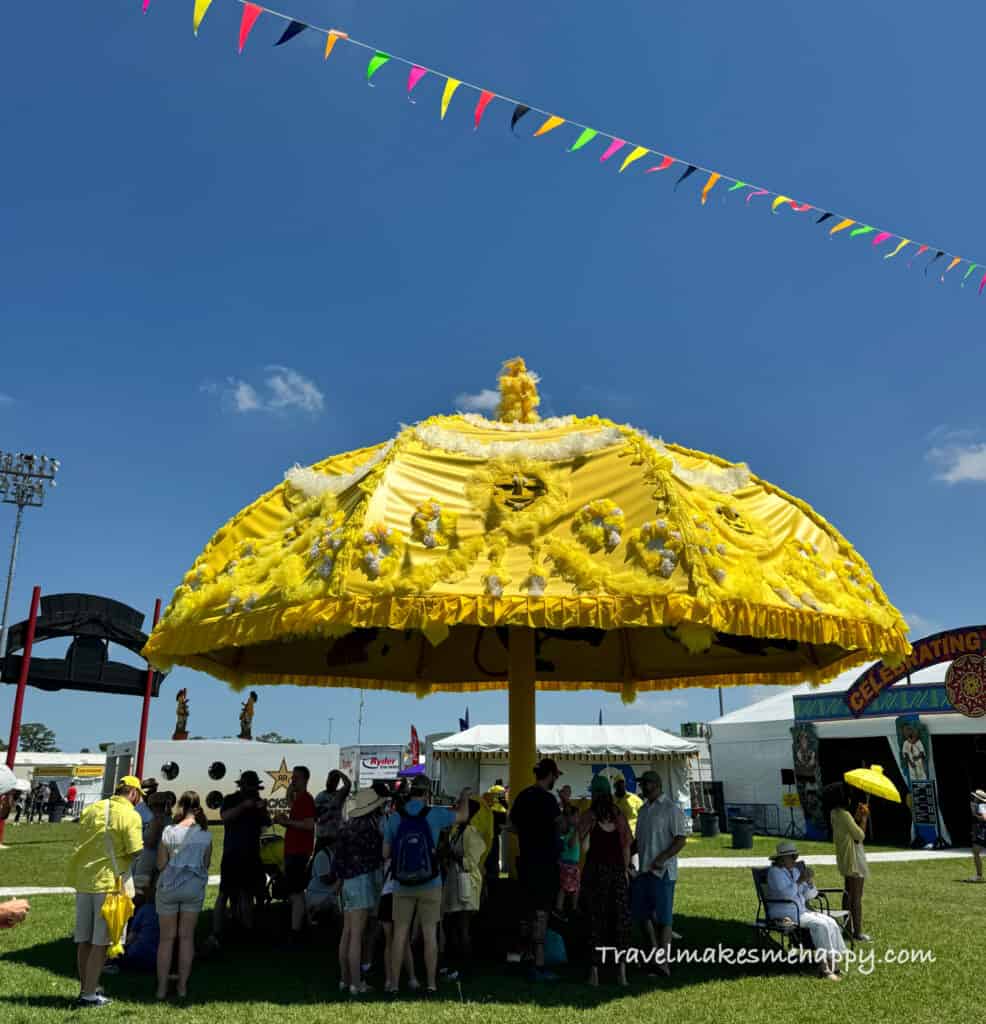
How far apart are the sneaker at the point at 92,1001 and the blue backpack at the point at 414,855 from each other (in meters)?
Answer: 2.44

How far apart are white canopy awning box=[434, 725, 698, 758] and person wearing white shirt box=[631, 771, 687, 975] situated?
1785 centimetres

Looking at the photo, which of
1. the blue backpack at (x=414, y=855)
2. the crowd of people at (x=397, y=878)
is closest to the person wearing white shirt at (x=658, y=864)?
the crowd of people at (x=397, y=878)

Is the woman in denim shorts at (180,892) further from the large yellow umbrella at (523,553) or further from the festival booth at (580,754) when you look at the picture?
the festival booth at (580,754)

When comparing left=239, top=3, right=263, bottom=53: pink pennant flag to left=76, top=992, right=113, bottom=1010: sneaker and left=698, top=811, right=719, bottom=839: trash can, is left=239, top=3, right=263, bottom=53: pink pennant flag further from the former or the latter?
left=698, top=811, right=719, bottom=839: trash can

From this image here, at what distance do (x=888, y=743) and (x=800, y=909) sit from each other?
1968cm

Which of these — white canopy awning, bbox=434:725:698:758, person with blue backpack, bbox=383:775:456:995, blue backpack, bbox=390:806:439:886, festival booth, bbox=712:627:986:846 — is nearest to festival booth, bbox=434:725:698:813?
white canopy awning, bbox=434:725:698:758

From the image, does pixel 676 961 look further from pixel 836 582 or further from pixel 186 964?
pixel 186 964

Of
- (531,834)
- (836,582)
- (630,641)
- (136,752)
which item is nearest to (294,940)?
(531,834)

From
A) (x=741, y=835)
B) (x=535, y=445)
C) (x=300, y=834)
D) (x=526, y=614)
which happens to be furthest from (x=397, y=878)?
(x=741, y=835)

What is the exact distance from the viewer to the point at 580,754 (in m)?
25.9

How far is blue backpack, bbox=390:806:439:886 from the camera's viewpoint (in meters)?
6.58

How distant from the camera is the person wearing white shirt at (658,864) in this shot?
743 cm

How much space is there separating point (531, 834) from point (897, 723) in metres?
20.2

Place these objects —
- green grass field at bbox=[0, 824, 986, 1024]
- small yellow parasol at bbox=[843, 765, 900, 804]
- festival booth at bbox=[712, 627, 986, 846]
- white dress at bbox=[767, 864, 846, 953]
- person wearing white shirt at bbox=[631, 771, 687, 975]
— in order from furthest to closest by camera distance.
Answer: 1. festival booth at bbox=[712, 627, 986, 846]
2. small yellow parasol at bbox=[843, 765, 900, 804]
3. white dress at bbox=[767, 864, 846, 953]
4. person wearing white shirt at bbox=[631, 771, 687, 975]
5. green grass field at bbox=[0, 824, 986, 1024]
